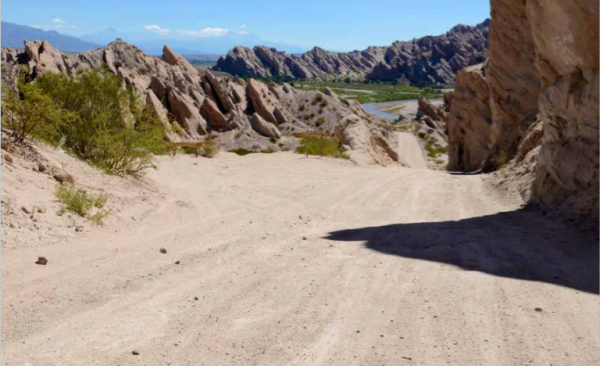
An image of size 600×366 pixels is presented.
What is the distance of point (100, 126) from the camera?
13.0m

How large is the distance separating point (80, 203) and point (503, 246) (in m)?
6.81

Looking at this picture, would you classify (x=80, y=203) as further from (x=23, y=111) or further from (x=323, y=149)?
(x=323, y=149)

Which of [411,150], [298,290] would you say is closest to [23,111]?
[298,290]

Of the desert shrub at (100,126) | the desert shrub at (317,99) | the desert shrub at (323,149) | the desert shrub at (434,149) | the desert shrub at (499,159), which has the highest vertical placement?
the desert shrub at (100,126)

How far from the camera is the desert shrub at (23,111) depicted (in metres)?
10.5

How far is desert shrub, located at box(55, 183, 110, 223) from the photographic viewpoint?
8.97 meters

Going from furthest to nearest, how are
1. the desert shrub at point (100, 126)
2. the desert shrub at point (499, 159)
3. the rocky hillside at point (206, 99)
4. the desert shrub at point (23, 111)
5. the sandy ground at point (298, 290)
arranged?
the rocky hillside at point (206, 99) < the desert shrub at point (499, 159) < the desert shrub at point (100, 126) < the desert shrub at point (23, 111) < the sandy ground at point (298, 290)

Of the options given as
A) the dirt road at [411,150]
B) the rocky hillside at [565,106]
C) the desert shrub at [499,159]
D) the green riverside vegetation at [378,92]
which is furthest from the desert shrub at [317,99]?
the green riverside vegetation at [378,92]

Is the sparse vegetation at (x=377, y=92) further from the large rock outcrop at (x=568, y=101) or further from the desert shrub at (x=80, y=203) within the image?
the desert shrub at (x=80, y=203)

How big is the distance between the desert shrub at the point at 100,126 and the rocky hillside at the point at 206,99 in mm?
29896

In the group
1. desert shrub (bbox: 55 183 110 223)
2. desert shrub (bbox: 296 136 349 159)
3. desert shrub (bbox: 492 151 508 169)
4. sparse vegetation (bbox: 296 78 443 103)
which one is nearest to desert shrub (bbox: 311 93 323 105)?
desert shrub (bbox: 296 136 349 159)

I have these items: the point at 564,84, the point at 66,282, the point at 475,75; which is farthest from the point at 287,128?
the point at 66,282

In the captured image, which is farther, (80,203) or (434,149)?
(434,149)

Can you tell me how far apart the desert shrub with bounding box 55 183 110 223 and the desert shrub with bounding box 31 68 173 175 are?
2.52 metres
